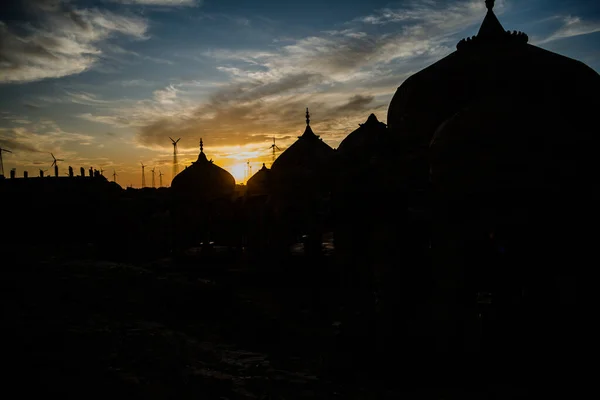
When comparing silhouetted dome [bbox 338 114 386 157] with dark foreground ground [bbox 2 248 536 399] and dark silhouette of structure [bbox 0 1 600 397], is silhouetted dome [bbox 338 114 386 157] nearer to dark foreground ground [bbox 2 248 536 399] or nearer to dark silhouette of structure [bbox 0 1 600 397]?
dark silhouette of structure [bbox 0 1 600 397]

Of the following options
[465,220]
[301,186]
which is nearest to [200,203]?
[301,186]

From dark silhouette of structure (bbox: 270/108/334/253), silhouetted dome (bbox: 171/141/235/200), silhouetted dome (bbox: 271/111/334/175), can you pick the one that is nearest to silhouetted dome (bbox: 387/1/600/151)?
dark silhouette of structure (bbox: 270/108/334/253)

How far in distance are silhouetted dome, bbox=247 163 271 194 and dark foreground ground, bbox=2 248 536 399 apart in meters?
14.5

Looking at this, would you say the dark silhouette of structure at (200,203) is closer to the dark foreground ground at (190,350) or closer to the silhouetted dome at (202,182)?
the silhouetted dome at (202,182)

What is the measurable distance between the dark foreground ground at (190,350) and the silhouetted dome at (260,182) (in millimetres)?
14462

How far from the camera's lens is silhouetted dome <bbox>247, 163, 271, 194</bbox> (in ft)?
93.5

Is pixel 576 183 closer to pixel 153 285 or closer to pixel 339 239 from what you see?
pixel 339 239

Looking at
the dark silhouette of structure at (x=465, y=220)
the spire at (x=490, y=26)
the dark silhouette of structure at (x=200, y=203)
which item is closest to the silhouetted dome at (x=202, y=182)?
the dark silhouette of structure at (x=200, y=203)

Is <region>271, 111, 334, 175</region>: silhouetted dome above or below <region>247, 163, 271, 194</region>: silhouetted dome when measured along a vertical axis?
above

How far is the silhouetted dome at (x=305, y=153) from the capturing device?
26.9 metres

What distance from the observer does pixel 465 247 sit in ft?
24.1

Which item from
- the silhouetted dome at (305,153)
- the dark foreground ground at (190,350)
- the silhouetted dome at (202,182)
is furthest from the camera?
the silhouetted dome at (202,182)

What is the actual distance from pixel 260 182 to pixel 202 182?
4404 millimetres

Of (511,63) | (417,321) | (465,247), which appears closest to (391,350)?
(417,321)
